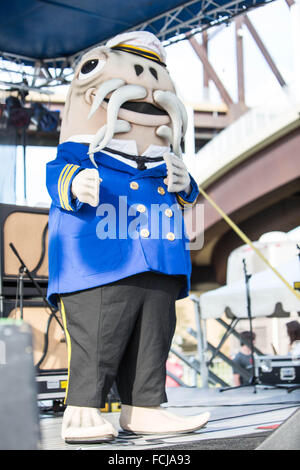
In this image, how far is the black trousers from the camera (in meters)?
2.10

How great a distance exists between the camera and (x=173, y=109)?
2520mm

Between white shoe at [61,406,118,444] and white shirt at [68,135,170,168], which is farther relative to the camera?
white shirt at [68,135,170,168]

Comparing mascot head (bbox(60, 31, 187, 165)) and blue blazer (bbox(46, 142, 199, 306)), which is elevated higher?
mascot head (bbox(60, 31, 187, 165))

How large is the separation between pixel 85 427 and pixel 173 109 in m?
1.36

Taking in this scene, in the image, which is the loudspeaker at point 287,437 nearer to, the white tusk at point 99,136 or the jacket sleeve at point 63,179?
the jacket sleeve at point 63,179

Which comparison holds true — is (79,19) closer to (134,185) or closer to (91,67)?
(91,67)

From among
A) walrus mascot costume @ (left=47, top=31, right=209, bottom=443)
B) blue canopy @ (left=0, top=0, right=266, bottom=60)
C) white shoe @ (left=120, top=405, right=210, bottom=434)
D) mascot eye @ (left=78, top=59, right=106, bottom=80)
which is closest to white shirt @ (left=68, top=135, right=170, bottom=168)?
walrus mascot costume @ (left=47, top=31, right=209, bottom=443)

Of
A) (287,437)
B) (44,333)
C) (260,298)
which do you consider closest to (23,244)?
(44,333)

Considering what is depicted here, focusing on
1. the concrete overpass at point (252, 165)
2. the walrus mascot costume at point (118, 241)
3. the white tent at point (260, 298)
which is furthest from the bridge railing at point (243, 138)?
the walrus mascot costume at point (118, 241)

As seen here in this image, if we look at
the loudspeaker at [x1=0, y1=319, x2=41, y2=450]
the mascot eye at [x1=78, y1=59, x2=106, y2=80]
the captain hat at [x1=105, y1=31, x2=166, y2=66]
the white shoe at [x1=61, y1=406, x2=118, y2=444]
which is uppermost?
the captain hat at [x1=105, y1=31, x2=166, y2=66]

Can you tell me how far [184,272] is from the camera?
7.61 feet

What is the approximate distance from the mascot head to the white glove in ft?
0.71

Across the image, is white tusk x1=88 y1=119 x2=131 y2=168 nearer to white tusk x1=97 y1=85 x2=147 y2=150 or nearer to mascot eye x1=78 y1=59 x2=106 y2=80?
white tusk x1=97 y1=85 x2=147 y2=150
